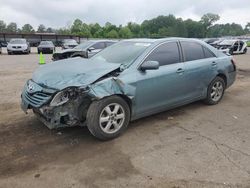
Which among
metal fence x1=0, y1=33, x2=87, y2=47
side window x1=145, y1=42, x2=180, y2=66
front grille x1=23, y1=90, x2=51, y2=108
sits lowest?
front grille x1=23, y1=90, x2=51, y2=108

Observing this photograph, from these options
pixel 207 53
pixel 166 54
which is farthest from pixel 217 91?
pixel 166 54

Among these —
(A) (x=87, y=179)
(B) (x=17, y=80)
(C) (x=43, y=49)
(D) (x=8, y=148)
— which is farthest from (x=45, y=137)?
(C) (x=43, y=49)

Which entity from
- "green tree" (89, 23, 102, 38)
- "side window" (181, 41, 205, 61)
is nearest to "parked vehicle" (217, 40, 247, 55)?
"side window" (181, 41, 205, 61)

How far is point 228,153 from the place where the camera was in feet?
13.7

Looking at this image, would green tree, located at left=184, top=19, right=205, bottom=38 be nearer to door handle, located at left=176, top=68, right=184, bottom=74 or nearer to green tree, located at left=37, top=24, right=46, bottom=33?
green tree, located at left=37, top=24, right=46, bottom=33

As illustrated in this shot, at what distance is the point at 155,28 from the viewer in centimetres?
8512

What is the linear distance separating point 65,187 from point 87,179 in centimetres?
29

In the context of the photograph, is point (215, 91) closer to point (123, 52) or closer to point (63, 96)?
point (123, 52)

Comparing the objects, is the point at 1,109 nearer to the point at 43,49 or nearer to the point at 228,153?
the point at 228,153

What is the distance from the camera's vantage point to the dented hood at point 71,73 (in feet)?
14.6

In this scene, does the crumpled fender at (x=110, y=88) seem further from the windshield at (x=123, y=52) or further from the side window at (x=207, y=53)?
the side window at (x=207, y=53)

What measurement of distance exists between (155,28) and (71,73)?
272 feet

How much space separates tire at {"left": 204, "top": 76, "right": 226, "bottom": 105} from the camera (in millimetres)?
6508

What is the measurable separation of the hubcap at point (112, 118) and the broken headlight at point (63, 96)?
0.52 metres
